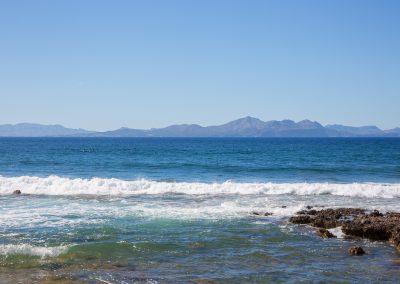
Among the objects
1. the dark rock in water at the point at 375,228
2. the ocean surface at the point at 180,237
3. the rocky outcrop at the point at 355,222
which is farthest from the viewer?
the rocky outcrop at the point at 355,222

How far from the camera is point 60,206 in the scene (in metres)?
24.6

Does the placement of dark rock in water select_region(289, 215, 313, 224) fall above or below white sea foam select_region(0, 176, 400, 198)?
above

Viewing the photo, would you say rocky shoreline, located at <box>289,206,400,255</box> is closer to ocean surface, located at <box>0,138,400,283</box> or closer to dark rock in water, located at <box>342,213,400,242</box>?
dark rock in water, located at <box>342,213,400,242</box>

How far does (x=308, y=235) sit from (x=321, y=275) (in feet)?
16.8

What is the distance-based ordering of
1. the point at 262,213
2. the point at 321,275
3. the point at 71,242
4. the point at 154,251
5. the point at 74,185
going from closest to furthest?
the point at 321,275 < the point at 154,251 < the point at 71,242 < the point at 262,213 < the point at 74,185

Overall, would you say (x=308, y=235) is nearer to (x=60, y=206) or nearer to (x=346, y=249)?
(x=346, y=249)

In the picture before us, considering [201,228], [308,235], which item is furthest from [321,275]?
[201,228]

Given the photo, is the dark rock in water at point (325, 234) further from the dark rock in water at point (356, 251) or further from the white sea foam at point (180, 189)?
the white sea foam at point (180, 189)

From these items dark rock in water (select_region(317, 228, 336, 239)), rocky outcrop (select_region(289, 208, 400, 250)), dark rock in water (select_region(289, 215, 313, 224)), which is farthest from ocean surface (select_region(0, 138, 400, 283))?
rocky outcrop (select_region(289, 208, 400, 250))

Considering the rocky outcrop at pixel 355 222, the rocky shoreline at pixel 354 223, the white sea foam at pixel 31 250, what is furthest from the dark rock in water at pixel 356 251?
the white sea foam at pixel 31 250

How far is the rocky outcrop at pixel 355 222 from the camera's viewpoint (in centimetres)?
1702

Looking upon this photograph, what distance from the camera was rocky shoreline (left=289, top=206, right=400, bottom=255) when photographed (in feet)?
55.5

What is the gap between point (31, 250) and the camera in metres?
14.9

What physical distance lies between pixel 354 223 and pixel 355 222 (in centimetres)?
Result: 21
